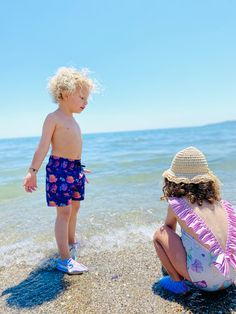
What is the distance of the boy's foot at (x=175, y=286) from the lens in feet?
7.57

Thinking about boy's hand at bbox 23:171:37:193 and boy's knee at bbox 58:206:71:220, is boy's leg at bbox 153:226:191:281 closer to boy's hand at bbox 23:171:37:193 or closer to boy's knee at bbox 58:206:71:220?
boy's knee at bbox 58:206:71:220

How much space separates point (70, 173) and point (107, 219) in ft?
4.89

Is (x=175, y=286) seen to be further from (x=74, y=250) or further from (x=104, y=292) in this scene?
(x=74, y=250)

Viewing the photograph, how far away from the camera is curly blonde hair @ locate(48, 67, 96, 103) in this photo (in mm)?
3023

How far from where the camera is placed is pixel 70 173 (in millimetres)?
3057

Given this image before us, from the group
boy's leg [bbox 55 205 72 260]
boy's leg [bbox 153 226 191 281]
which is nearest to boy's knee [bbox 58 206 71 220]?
boy's leg [bbox 55 205 72 260]

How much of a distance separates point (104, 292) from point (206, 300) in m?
0.75

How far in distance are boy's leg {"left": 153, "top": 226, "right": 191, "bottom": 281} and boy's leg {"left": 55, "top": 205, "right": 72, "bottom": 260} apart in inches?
36.6

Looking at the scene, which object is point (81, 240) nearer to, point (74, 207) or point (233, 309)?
point (74, 207)

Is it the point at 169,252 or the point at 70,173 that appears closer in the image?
the point at 169,252

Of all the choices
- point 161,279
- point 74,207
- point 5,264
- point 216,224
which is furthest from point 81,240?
point 216,224

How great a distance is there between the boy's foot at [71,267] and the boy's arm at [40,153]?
71cm

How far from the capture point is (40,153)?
290cm

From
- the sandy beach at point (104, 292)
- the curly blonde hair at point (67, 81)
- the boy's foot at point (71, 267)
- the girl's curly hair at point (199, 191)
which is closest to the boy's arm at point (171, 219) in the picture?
the girl's curly hair at point (199, 191)
